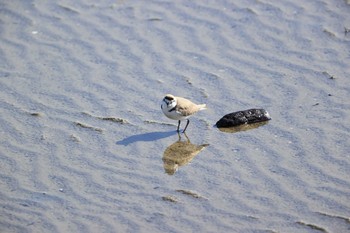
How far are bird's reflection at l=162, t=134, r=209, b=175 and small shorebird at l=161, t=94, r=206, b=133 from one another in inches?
12.6

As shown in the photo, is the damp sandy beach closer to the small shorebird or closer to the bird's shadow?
the bird's shadow

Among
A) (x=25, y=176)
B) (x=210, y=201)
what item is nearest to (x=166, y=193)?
(x=210, y=201)

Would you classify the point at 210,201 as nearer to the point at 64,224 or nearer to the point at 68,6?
the point at 64,224

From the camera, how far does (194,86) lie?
11.4 meters

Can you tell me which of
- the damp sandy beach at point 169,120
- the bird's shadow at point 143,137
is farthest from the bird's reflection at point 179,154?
the bird's shadow at point 143,137

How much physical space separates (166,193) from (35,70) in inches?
147

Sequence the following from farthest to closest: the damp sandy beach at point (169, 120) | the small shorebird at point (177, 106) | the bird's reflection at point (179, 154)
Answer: the small shorebird at point (177, 106), the bird's reflection at point (179, 154), the damp sandy beach at point (169, 120)

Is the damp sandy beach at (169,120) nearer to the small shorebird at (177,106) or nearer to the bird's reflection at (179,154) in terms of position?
the bird's reflection at (179,154)

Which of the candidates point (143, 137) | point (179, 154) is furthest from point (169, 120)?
point (179, 154)

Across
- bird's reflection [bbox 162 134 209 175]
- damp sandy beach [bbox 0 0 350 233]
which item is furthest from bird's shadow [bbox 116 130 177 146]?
bird's reflection [bbox 162 134 209 175]

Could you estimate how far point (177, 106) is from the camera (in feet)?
33.1

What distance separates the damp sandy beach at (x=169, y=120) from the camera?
28.8 feet

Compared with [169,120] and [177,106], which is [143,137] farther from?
[169,120]

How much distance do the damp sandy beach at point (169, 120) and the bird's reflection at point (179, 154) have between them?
0.08ft
